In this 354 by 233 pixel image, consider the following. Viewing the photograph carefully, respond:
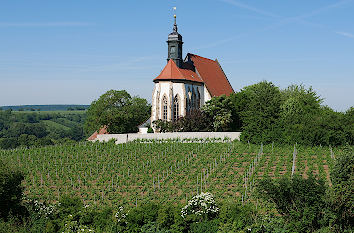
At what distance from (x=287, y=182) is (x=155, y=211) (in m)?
6.43

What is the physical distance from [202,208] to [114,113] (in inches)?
1646

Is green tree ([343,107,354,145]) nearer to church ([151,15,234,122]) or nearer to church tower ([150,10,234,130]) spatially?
church tower ([150,10,234,130])

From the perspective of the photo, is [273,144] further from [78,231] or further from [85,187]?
[78,231]

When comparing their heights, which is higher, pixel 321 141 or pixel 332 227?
pixel 321 141

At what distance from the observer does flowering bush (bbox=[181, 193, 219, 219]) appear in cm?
2062

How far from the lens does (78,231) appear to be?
18.1m

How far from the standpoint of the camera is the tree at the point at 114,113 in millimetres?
61062

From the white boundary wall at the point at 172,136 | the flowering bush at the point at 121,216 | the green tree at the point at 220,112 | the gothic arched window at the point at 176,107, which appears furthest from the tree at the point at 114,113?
the flowering bush at the point at 121,216

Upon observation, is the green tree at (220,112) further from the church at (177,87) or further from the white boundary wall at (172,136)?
the church at (177,87)

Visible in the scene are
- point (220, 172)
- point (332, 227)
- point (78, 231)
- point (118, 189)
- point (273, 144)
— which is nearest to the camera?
point (78, 231)

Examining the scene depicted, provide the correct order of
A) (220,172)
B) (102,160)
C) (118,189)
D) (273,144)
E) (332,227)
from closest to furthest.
A: (332,227) < (118,189) < (220,172) < (102,160) < (273,144)

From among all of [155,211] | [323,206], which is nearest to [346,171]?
[323,206]

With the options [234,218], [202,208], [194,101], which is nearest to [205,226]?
[234,218]

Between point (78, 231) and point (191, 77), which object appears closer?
point (78, 231)
